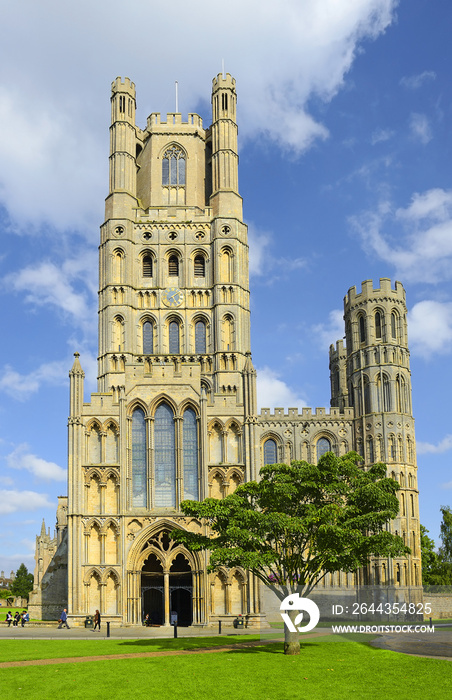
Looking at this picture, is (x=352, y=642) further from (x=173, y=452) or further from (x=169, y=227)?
(x=169, y=227)

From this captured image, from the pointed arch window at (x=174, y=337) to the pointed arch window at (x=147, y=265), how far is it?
5.48 m

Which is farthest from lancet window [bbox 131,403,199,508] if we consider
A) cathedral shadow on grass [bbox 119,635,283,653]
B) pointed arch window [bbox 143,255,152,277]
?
pointed arch window [bbox 143,255,152,277]

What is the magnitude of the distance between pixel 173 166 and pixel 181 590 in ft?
144

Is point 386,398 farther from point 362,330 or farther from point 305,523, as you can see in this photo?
point 305,523

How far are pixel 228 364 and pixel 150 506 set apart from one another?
20116 mm

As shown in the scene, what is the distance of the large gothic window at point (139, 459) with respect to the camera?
55.4 m

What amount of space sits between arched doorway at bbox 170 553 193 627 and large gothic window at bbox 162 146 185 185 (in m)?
40.5

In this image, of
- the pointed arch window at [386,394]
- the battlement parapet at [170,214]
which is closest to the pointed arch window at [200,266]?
the battlement parapet at [170,214]

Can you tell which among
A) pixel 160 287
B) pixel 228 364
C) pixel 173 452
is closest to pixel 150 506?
pixel 173 452

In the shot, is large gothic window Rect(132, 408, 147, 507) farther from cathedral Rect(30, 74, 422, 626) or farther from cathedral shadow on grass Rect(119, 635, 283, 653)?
cathedral shadow on grass Rect(119, 635, 283, 653)

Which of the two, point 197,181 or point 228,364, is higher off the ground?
point 197,181

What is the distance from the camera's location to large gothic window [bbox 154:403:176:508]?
2181 inches

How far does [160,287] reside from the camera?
74438 mm

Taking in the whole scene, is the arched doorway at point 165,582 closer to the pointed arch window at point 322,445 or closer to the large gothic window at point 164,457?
the large gothic window at point 164,457
